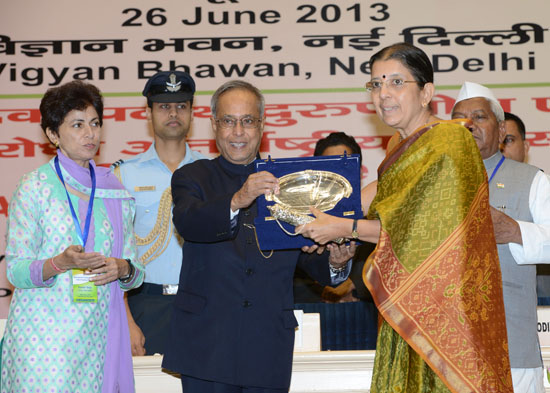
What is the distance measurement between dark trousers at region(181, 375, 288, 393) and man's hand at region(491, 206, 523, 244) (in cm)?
110

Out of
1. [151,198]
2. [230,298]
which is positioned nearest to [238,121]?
[230,298]

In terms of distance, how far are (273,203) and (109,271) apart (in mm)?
799

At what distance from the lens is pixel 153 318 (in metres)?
3.95

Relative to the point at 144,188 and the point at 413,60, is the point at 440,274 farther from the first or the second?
the point at 144,188

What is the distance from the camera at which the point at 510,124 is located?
17.6 feet

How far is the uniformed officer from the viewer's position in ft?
13.0

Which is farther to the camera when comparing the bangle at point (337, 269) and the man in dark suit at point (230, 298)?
the bangle at point (337, 269)

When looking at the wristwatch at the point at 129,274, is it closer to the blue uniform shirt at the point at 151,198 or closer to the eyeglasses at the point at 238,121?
the eyeglasses at the point at 238,121

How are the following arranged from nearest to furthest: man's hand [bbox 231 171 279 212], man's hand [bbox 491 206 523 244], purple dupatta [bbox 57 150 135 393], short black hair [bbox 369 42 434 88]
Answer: man's hand [bbox 231 171 279 212], short black hair [bbox 369 42 434 88], man's hand [bbox 491 206 523 244], purple dupatta [bbox 57 150 135 393]

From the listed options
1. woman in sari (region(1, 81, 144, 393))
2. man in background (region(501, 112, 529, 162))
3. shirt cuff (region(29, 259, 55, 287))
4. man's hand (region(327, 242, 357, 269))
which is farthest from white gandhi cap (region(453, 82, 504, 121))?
shirt cuff (region(29, 259, 55, 287))

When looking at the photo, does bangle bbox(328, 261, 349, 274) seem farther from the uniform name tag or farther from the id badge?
the uniform name tag

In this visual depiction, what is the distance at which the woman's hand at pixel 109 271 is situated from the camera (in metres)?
3.08

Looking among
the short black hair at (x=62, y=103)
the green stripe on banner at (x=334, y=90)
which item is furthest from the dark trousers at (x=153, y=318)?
the green stripe on banner at (x=334, y=90)

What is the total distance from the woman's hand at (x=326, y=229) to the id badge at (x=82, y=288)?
938 mm
